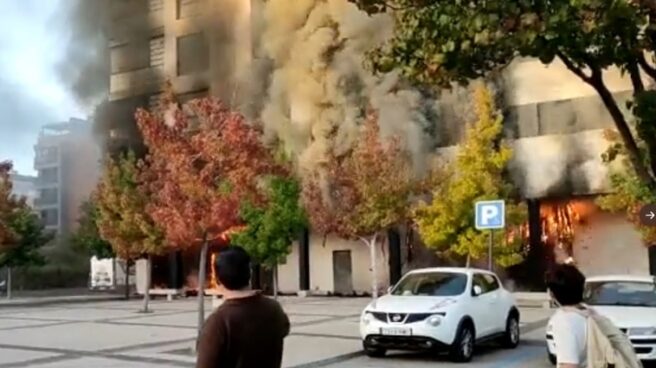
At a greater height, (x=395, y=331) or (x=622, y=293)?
(x=622, y=293)

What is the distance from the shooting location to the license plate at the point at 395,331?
41.6 feet

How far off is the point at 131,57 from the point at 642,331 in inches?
1536

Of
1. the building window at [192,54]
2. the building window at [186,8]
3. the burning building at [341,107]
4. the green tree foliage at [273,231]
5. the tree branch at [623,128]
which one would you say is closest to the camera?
the tree branch at [623,128]

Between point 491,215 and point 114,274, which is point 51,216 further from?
point 491,215

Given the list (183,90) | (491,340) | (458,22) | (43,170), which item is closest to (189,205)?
(491,340)

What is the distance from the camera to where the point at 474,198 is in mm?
26281

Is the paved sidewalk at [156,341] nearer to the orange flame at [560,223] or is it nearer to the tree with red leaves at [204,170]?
the tree with red leaves at [204,170]

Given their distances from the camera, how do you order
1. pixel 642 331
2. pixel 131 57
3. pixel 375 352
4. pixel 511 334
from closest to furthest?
pixel 642 331 < pixel 375 352 < pixel 511 334 < pixel 131 57

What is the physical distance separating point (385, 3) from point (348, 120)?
91.5 ft

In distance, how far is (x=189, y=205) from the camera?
15.4 meters

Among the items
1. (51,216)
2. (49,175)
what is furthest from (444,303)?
(49,175)

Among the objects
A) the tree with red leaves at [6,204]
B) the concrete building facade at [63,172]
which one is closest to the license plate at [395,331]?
the tree with red leaves at [6,204]

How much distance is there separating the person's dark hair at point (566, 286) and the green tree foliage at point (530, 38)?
302cm

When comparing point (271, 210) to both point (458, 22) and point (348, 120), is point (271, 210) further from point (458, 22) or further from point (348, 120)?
point (458, 22)
